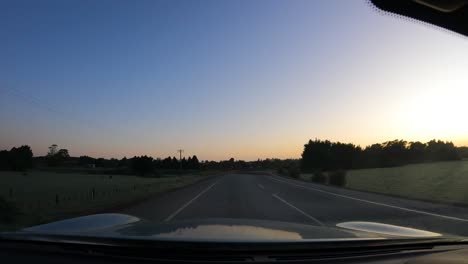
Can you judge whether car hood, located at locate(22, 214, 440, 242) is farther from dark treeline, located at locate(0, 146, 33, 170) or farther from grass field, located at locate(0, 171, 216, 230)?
dark treeline, located at locate(0, 146, 33, 170)

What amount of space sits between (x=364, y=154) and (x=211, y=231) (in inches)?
6523

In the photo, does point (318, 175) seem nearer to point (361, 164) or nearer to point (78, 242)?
point (78, 242)

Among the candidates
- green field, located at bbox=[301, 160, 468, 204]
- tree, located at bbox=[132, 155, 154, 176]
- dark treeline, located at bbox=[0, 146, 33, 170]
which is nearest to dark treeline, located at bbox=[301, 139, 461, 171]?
tree, located at bbox=[132, 155, 154, 176]

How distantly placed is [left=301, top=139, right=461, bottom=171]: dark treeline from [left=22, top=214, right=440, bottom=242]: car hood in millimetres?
144951

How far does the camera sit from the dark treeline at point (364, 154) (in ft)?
490

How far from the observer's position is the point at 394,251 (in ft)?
12.0

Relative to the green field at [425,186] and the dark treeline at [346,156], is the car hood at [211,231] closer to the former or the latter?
the green field at [425,186]

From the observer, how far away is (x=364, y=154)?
163375 mm

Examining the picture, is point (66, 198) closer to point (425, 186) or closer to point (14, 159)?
point (425, 186)

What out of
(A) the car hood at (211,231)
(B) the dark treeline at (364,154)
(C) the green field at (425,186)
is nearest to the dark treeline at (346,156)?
(B) the dark treeline at (364,154)

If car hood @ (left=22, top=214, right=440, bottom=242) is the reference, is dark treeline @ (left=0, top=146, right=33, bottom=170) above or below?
above

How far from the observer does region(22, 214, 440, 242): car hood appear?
372 cm

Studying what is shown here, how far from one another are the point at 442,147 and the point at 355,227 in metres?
151

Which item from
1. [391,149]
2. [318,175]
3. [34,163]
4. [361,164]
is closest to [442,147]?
[391,149]
